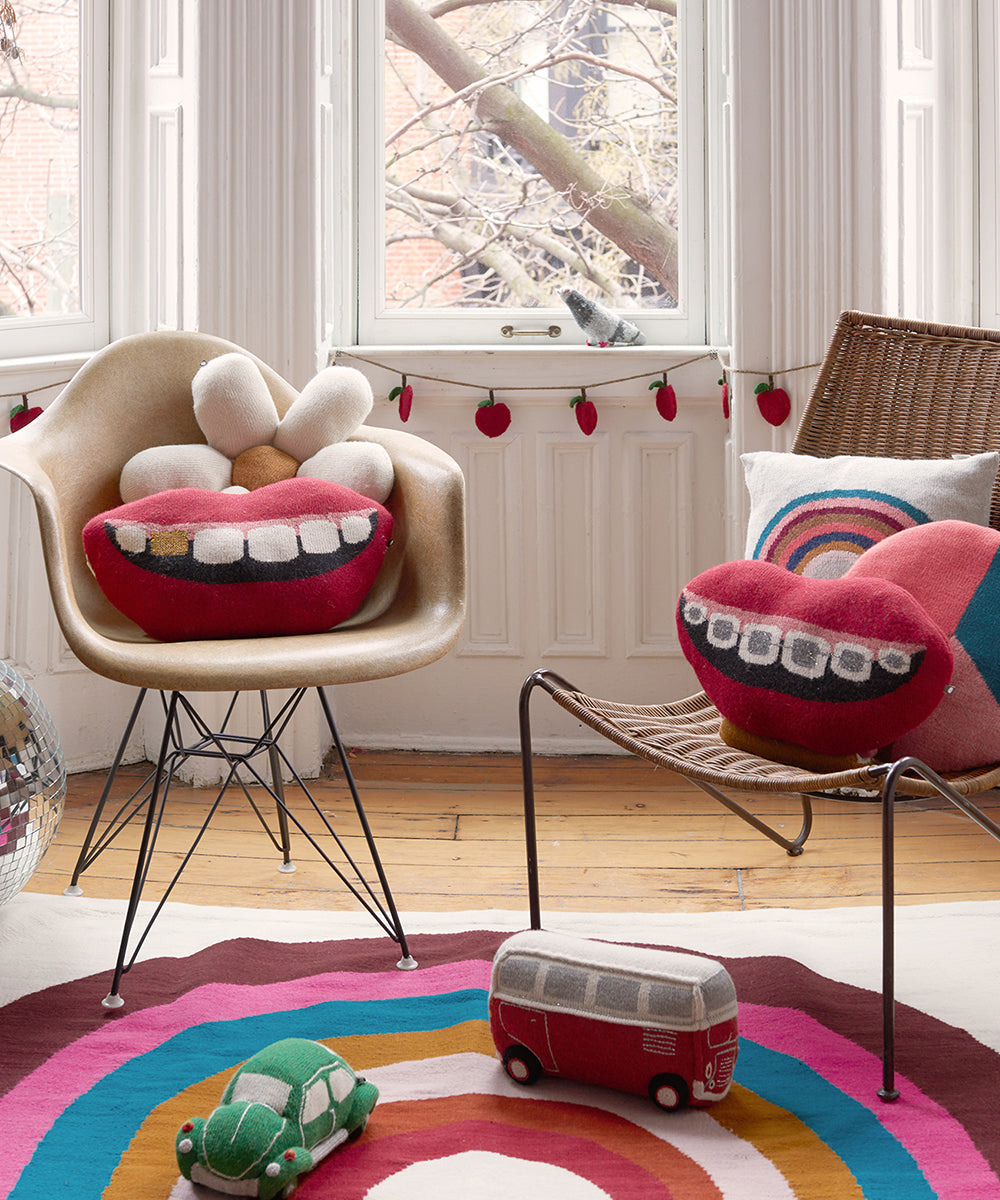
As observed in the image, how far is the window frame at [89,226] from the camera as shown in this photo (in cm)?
277

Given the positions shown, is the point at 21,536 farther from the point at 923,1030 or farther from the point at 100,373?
the point at 923,1030

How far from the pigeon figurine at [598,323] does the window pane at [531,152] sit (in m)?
0.14

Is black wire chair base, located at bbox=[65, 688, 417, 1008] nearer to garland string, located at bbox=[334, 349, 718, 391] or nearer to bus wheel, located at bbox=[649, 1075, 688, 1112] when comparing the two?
bus wheel, located at bbox=[649, 1075, 688, 1112]

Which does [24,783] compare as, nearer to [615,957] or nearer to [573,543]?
[615,957]

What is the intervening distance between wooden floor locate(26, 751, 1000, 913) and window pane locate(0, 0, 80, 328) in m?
1.07

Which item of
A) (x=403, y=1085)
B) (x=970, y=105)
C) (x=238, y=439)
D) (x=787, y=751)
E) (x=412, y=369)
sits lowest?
(x=403, y=1085)

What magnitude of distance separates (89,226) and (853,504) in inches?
72.2

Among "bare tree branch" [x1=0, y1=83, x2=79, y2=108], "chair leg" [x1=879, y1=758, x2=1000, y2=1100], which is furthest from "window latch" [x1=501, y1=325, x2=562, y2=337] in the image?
"chair leg" [x1=879, y1=758, x2=1000, y2=1100]

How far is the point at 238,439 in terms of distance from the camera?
2.10 metres

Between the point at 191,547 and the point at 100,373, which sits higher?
the point at 100,373

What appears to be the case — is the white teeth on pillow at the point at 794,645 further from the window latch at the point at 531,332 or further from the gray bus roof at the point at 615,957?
the window latch at the point at 531,332

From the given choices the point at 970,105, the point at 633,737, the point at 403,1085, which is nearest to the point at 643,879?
the point at 633,737

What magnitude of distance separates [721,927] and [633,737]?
0.42 m

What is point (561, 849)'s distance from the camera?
2.38m
